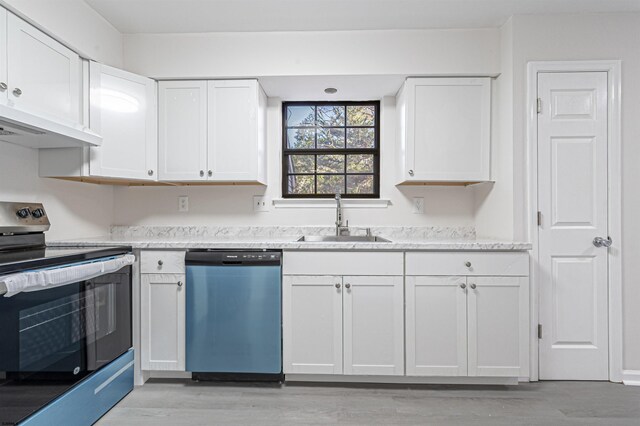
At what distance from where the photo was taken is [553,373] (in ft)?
7.43

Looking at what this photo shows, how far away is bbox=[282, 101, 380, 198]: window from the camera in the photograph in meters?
2.96

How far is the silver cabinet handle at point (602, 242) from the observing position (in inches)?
88.3

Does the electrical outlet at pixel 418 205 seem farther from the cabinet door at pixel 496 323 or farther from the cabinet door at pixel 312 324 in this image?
the cabinet door at pixel 312 324

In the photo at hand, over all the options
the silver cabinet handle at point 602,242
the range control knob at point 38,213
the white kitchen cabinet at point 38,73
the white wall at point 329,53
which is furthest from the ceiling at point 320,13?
the silver cabinet handle at point 602,242

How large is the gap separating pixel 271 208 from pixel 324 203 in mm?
430

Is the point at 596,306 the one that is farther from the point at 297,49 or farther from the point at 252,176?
the point at 297,49

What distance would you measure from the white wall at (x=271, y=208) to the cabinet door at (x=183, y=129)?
35 centimetres

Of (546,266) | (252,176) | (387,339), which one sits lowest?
(387,339)

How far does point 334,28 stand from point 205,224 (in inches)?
68.9

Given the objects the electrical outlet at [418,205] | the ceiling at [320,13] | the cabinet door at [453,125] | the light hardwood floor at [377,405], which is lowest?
the light hardwood floor at [377,405]

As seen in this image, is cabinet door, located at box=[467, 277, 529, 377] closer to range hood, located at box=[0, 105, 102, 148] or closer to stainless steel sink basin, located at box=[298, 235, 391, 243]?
stainless steel sink basin, located at box=[298, 235, 391, 243]

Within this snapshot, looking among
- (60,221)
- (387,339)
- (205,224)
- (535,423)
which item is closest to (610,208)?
(535,423)

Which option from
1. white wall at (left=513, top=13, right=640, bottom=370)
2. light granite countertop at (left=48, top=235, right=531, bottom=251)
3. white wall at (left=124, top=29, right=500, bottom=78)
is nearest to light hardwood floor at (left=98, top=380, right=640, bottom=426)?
white wall at (left=513, top=13, right=640, bottom=370)

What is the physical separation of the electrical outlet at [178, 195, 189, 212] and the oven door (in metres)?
0.86
